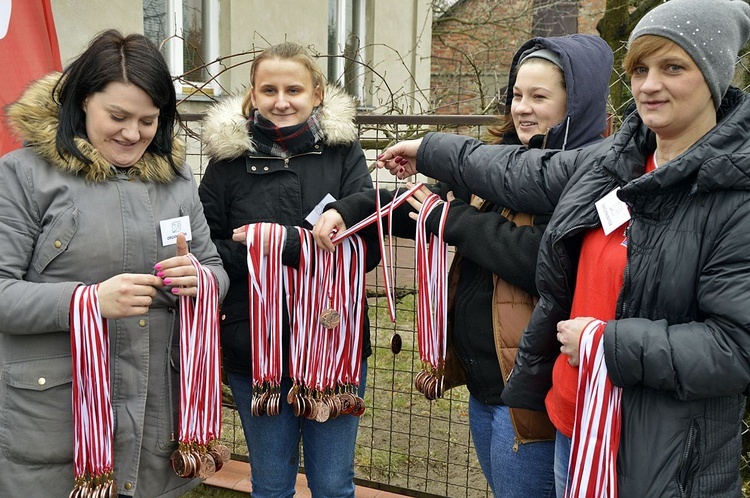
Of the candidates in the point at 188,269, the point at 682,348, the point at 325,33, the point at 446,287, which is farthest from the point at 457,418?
the point at 325,33

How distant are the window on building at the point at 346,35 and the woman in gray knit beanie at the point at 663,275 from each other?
934 cm

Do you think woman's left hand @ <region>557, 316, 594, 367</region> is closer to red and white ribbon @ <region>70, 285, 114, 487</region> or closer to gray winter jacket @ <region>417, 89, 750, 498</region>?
gray winter jacket @ <region>417, 89, 750, 498</region>

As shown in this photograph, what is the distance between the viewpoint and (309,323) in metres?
2.85

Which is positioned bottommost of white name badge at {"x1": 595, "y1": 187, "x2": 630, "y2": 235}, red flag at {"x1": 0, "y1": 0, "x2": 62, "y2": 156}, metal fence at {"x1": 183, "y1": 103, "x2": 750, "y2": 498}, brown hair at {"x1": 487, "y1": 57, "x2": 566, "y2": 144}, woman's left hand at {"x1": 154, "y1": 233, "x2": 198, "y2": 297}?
metal fence at {"x1": 183, "y1": 103, "x2": 750, "y2": 498}

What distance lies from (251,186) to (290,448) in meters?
0.98

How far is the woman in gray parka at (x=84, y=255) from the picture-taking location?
2.18m

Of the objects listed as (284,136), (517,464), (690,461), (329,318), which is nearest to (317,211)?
(284,136)

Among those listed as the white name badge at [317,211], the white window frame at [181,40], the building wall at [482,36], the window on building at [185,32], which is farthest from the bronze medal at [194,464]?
the building wall at [482,36]

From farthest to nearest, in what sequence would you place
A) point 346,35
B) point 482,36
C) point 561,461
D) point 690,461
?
point 482,36 → point 346,35 → point 561,461 → point 690,461

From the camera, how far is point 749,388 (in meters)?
1.86

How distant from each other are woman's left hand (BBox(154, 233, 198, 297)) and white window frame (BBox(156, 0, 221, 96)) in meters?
4.92

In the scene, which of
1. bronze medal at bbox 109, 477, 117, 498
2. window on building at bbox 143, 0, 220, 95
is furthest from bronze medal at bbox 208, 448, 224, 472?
window on building at bbox 143, 0, 220, 95

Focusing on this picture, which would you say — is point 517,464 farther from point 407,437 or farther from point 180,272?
point 407,437

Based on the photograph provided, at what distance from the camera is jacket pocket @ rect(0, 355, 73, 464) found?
2219 mm
